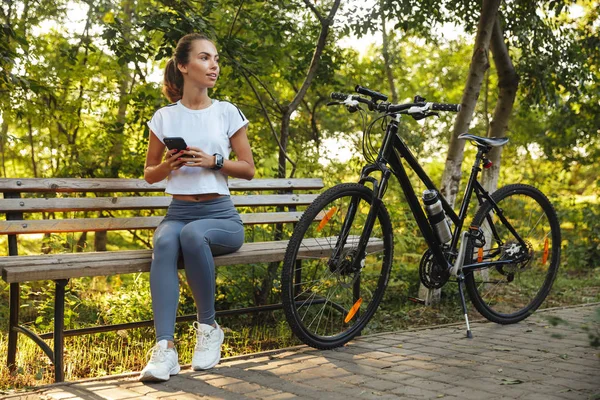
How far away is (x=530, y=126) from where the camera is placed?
12203mm

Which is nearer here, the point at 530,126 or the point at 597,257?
the point at 597,257

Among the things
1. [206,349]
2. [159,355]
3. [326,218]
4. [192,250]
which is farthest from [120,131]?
[159,355]

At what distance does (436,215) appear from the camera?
4.52 meters

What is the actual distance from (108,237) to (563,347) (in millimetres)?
7370

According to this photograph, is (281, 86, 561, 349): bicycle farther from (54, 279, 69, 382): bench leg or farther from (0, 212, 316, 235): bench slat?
(54, 279, 69, 382): bench leg

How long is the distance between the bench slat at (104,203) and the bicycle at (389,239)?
361 millimetres

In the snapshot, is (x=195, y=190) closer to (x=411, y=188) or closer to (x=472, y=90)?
(x=411, y=188)

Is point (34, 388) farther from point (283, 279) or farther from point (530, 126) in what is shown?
point (530, 126)

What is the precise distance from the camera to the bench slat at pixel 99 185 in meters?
3.97

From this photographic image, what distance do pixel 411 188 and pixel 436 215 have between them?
30cm

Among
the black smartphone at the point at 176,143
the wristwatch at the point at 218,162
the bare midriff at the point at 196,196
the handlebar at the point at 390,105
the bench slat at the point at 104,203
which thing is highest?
the handlebar at the point at 390,105

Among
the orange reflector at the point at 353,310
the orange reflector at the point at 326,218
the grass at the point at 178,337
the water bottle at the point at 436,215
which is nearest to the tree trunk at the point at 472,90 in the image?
the grass at the point at 178,337

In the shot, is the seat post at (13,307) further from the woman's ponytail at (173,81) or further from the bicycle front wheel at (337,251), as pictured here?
the bicycle front wheel at (337,251)

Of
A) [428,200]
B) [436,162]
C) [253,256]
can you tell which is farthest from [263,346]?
[436,162]
